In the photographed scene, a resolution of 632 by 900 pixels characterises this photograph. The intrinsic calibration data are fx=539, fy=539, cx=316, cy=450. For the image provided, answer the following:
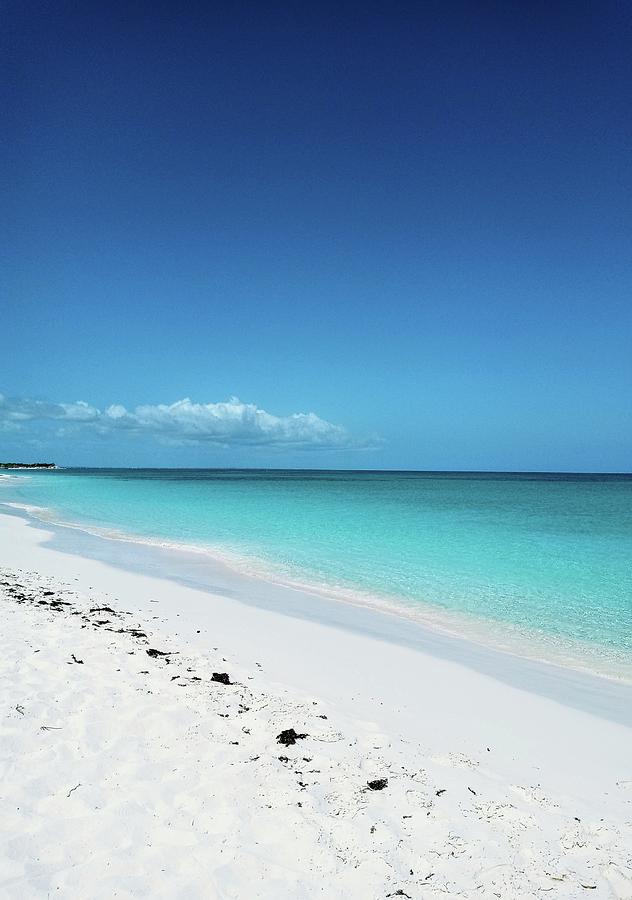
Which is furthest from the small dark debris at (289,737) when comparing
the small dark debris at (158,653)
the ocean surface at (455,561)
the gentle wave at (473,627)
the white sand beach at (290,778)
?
the ocean surface at (455,561)

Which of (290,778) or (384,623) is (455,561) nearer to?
(384,623)

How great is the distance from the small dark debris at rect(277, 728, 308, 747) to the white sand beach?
35 mm

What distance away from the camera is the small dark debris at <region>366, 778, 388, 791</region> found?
14.6ft

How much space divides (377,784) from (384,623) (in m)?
6.33

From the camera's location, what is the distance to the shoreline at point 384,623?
7.48 m

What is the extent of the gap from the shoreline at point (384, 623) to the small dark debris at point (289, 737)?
147 inches

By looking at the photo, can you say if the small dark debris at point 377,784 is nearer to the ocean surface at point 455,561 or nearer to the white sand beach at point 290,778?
the white sand beach at point 290,778

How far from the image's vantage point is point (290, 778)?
451cm

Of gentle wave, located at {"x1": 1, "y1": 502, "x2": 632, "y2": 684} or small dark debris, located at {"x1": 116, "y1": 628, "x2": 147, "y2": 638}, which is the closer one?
small dark debris, located at {"x1": 116, "y1": 628, "x2": 147, "y2": 638}

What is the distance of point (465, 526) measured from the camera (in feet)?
95.6

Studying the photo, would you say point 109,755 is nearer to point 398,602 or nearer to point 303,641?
point 303,641

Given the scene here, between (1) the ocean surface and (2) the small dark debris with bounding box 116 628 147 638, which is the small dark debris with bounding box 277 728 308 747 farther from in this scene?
(1) the ocean surface

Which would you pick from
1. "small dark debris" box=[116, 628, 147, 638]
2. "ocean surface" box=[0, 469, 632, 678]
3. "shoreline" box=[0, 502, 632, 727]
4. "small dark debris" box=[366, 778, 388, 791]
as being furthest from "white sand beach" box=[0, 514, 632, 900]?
"ocean surface" box=[0, 469, 632, 678]

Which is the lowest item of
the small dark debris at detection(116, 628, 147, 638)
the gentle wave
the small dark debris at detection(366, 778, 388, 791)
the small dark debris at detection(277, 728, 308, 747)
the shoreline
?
the gentle wave
